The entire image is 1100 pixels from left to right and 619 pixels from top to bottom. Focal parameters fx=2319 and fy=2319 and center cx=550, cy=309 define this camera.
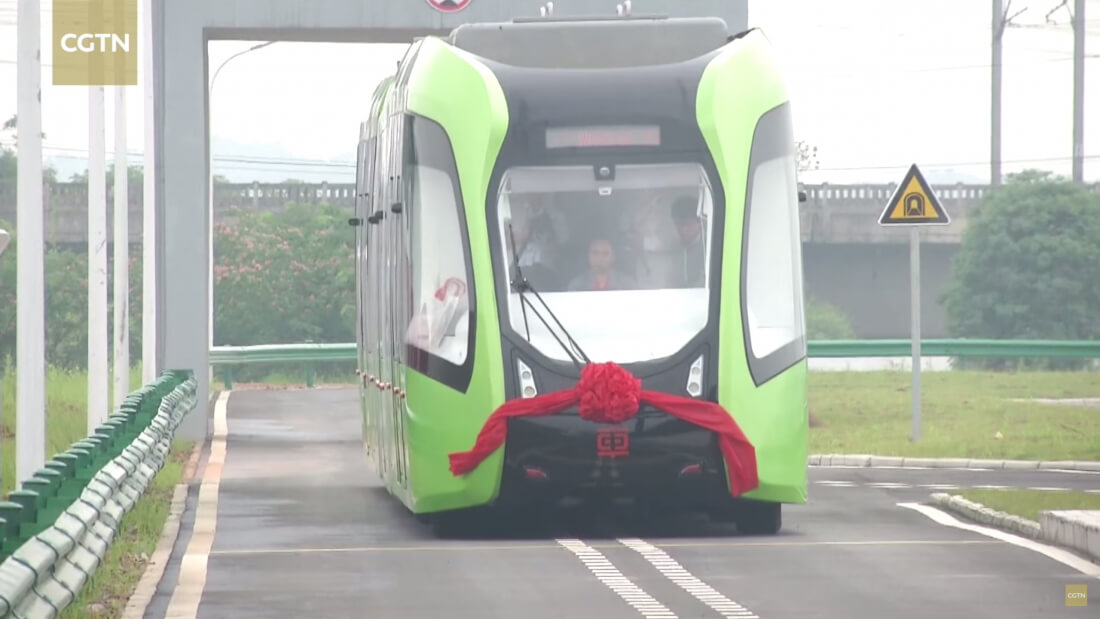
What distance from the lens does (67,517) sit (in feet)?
34.0

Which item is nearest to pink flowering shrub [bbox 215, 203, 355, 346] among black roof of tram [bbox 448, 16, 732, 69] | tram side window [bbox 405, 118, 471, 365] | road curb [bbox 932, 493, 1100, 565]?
road curb [bbox 932, 493, 1100, 565]

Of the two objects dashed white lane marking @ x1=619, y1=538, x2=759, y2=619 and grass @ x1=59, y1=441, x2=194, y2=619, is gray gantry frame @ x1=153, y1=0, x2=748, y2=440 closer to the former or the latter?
grass @ x1=59, y1=441, x2=194, y2=619

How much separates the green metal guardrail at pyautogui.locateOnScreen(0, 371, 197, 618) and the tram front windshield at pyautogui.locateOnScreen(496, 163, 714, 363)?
2.86 metres

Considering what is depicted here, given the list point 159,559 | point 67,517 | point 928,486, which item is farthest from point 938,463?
point 67,517

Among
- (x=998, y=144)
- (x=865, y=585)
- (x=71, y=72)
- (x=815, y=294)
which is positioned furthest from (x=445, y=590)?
(x=815, y=294)

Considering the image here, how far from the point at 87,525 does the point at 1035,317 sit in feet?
183

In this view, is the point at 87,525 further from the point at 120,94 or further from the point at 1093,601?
the point at 120,94

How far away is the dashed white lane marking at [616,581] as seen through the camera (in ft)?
37.6

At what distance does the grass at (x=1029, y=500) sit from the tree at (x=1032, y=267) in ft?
147

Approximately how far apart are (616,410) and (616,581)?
2.06m

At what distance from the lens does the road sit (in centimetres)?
1163

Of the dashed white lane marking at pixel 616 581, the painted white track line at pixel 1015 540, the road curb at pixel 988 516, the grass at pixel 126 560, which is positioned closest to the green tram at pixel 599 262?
the dashed white lane marking at pixel 616 581

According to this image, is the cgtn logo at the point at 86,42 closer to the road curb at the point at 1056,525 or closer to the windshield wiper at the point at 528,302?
the windshield wiper at the point at 528,302

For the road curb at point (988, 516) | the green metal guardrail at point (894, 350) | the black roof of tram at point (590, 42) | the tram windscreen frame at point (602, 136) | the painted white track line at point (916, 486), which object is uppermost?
the black roof of tram at point (590, 42)
